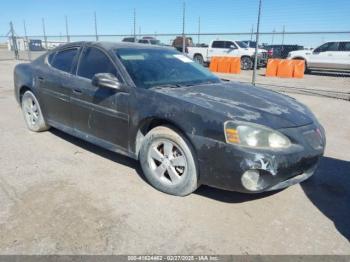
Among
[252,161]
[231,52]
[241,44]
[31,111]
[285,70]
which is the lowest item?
[285,70]

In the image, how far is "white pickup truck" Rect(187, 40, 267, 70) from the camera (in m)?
21.1

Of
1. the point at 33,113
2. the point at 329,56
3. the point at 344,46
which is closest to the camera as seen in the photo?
the point at 33,113

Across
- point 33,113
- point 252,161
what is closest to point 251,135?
point 252,161

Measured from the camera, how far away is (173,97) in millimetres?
3453

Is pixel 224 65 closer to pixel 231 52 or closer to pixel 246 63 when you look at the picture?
pixel 231 52

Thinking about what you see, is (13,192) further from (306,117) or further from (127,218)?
(306,117)

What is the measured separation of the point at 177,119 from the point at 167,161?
498 millimetres

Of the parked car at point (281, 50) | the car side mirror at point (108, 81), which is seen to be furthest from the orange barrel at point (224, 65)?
the car side mirror at point (108, 81)

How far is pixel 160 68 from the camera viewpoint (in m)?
4.22

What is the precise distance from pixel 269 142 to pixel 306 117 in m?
0.76

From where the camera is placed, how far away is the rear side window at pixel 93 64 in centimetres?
413

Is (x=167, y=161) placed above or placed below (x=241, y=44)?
below

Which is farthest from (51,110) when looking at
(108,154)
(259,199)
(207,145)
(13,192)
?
(259,199)

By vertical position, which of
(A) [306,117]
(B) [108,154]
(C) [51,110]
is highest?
(A) [306,117]
